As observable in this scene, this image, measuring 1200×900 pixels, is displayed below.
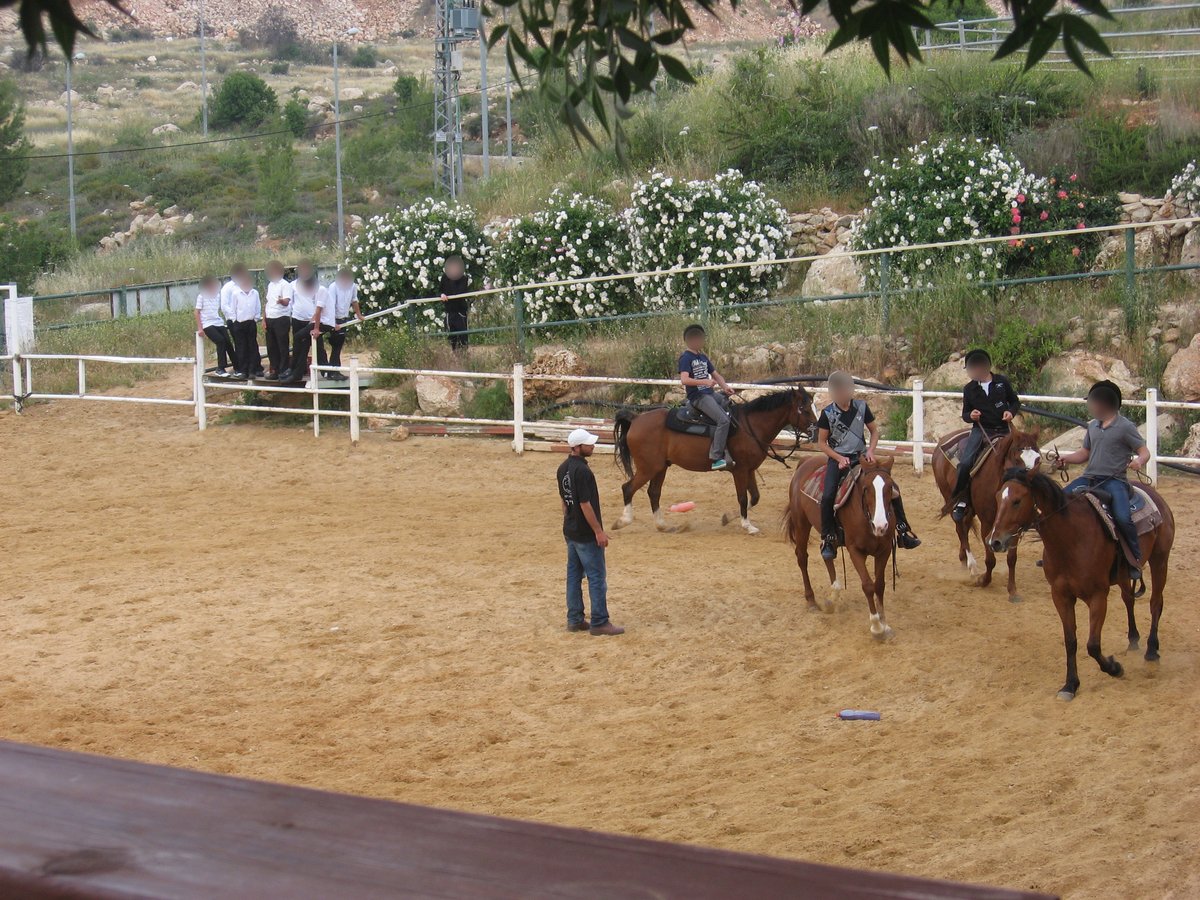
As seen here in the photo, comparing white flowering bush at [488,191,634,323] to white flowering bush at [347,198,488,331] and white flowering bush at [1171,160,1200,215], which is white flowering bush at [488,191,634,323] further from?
white flowering bush at [1171,160,1200,215]

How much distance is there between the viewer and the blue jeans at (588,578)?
1078 centimetres

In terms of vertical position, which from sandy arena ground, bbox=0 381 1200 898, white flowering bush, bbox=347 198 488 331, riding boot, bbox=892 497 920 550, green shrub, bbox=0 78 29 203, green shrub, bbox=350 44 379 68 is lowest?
sandy arena ground, bbox=0 381 1200 898

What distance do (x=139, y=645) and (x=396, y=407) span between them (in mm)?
11157

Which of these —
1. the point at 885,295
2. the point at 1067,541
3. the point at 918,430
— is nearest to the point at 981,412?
the point at 1067,541

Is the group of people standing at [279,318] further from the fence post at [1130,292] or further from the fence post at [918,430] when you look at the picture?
the fence post at [1130,292]

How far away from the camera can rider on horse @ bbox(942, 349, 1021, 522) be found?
1203 cm

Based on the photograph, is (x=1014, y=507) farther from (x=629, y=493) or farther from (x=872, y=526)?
(x=629, y=493)

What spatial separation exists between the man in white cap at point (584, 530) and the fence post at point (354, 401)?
9.66m

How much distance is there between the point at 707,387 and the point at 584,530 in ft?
16.1

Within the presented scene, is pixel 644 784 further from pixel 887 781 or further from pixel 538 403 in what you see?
Answer: pixel 538 403

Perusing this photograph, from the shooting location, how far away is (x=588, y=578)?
10.7 m

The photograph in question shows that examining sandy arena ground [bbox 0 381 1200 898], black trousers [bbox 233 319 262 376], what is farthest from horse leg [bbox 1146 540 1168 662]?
black trousers [bbox 233 319 262 376]

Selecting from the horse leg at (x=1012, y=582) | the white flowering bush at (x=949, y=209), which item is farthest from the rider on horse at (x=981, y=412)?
the white flowering bush at (x=949, y=209)

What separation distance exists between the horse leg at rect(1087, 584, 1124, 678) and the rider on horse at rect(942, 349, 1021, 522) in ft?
9.15
